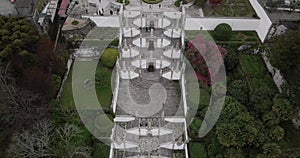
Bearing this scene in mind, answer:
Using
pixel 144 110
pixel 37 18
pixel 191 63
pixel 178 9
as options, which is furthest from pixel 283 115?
pixel 37 18

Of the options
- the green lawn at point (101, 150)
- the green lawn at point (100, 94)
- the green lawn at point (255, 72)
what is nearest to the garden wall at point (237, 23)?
the green lawn at point (255, 72)

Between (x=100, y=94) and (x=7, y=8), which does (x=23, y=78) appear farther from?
(x=7, y=8)

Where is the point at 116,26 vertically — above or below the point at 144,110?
above

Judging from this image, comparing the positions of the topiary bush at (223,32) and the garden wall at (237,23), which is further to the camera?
the garden wall at (237,23)

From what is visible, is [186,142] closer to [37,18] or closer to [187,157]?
[187,157]

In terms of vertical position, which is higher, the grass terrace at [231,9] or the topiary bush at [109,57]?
the grass terrace at [231,9]

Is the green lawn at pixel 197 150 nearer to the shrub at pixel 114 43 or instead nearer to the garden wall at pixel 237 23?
the shrub at pixel 114 43

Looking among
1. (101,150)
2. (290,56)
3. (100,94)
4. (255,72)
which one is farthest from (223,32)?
(101,150)
